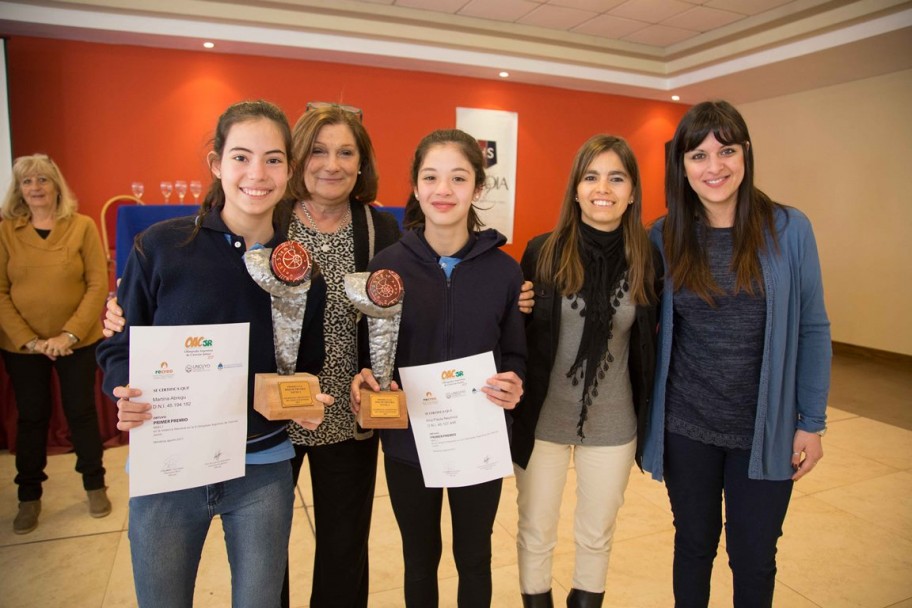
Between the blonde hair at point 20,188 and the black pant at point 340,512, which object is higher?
the blonde hair at point 20,188

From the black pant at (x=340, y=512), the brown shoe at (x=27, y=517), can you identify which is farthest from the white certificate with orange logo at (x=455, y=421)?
the brown shoe at (x=27, y=517)

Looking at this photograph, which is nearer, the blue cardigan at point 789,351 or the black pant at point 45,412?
the blue cardigan at point 789,351

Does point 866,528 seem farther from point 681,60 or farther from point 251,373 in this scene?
point 681,60

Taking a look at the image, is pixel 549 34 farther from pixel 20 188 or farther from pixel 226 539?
pixel 226 539

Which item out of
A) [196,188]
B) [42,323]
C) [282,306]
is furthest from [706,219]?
[196,188]

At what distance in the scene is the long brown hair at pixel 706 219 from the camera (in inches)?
65.7

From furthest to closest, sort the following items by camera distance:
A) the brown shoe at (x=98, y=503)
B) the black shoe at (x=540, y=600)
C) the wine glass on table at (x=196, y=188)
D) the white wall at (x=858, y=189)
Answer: the white wall at (x=858, y=189), the wine glass on table at (x=196, y=188), the brown shoe at (x=98, y=503), the black shoe at (x=540, y=600)

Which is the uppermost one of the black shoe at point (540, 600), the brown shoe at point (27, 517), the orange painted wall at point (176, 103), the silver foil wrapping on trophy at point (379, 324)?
the orange painted wall at point (176, 103)

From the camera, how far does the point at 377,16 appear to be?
19.0 feet

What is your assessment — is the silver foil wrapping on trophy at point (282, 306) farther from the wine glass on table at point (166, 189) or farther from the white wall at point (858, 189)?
the white wall at point (858, 189)

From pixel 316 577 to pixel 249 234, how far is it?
3.64 feet

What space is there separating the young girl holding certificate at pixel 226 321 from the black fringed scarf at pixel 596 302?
2.78 ft

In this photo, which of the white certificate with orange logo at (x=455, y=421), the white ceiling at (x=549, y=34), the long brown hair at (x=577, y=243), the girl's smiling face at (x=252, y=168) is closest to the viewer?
the girl's smiling face at (x=252, y=168)

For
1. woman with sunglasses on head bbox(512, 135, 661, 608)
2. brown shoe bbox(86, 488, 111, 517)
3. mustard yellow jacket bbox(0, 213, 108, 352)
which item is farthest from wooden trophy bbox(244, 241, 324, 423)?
brown shoe bbox(86, 488, 111, 517)
